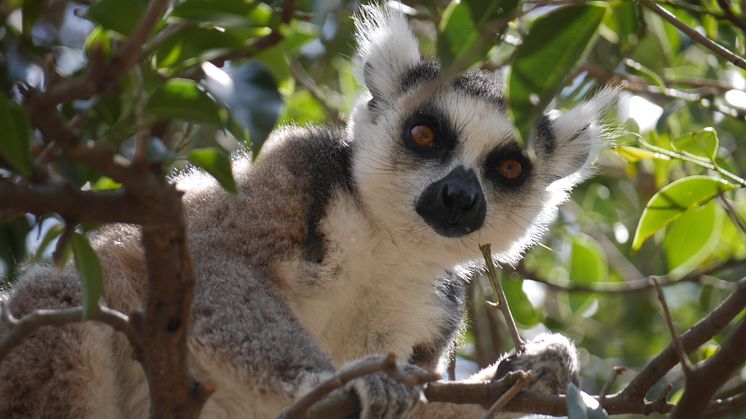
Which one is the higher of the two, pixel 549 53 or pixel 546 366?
pixel 549 53

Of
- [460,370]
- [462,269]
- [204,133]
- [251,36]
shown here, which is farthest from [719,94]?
[251,36]

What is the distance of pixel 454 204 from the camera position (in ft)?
15.0

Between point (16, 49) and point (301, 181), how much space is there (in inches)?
71.7

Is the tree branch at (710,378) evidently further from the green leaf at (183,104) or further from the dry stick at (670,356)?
the green leaf at (183,104)

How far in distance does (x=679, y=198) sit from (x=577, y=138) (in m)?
1.80

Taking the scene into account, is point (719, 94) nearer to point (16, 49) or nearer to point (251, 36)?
point (251, 36)

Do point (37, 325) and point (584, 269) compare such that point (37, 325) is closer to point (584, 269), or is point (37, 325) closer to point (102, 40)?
point (102, 40)

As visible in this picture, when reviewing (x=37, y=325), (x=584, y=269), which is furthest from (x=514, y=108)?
(x=584, y=269)

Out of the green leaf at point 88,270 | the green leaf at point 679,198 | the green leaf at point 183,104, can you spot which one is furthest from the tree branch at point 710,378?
the green leaf at point 88,270

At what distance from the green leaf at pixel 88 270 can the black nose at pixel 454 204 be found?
234 cm

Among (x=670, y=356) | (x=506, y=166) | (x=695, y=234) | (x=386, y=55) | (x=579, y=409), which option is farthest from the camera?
(x=386, y=55)

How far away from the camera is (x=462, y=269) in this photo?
525 centimetres

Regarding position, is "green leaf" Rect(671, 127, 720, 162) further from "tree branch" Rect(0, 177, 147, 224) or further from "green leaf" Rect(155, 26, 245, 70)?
"tree branch" Rect(0, 177, 147, 224)

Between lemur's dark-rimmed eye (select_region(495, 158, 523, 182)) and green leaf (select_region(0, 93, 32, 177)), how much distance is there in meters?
3.27
